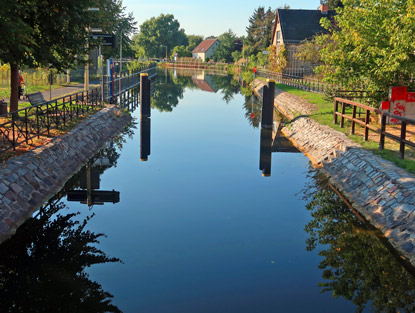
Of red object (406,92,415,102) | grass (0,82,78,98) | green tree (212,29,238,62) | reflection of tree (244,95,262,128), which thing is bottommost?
reflection of tree (244,95,262,128)

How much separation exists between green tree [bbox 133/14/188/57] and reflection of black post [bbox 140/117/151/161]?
114 meters

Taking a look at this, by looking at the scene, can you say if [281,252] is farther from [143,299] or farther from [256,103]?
[256,103]

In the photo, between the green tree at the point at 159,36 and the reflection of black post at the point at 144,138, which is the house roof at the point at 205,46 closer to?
the green tree at the point at 159,36

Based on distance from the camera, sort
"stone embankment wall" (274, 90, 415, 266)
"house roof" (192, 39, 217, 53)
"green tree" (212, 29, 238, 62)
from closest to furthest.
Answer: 1. "stone embankment wall" (274, 90, 415, 266)
2. "green tree" (212, 29, 238, 62)
3. "house roof" (192, 39, 217, 53)

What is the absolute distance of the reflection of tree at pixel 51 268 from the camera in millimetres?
7504

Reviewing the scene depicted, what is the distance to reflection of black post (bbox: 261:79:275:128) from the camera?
78.5ft

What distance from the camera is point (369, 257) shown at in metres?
9.65

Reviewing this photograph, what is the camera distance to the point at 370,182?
1266 cm

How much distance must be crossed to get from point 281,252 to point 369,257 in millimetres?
1735

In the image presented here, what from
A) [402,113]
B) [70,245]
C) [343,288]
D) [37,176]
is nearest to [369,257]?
[343,288]

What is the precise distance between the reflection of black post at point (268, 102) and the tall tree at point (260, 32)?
50998 mm

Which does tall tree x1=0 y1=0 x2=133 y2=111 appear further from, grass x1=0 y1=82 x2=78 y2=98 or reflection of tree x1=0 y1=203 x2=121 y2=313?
grass x1=0 y1=82 x2=78 y2=98

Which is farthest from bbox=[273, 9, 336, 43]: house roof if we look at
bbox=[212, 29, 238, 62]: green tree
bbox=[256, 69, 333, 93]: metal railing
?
bbox=[212, 29, 238, 62]: green tree

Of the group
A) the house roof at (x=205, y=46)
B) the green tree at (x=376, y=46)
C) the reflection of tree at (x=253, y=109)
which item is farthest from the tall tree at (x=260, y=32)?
the green tree at (x=376, y=46)
